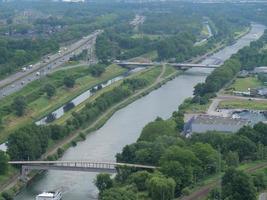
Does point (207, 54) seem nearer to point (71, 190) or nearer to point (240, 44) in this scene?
point (240, 44)

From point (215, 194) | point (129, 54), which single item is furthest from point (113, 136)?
point (129, 54)

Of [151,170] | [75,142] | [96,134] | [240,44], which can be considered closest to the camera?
[151,170]

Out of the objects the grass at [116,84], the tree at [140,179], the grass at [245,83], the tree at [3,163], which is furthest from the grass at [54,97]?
the tree at [140,179]

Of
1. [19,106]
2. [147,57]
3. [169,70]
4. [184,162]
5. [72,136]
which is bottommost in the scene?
[147,57]

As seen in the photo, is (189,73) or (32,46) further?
(32,46)

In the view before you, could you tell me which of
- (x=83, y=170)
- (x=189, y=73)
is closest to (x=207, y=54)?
(x=189, y=73)

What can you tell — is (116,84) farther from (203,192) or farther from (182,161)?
(203,192)

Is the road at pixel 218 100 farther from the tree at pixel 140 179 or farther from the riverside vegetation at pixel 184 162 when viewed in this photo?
the tree at pixel 140 179
